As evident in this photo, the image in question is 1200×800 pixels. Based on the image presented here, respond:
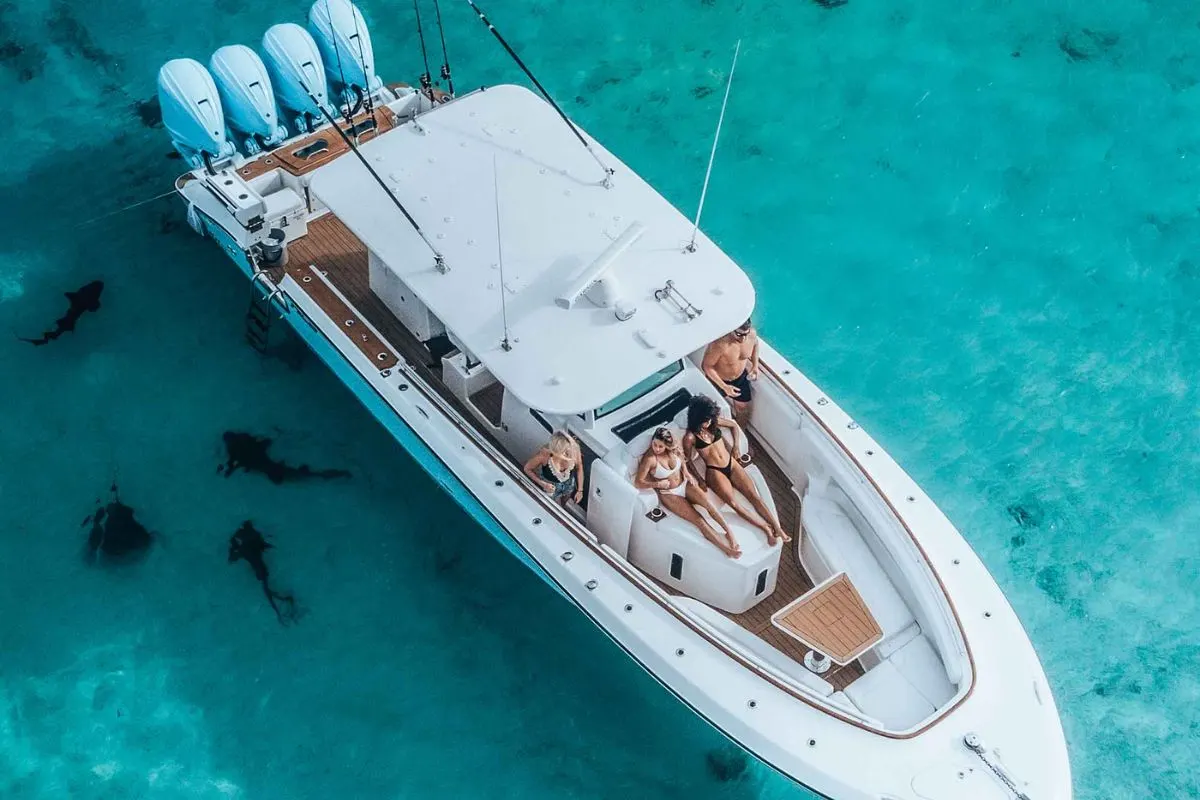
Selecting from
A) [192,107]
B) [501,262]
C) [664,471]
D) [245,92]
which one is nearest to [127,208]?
[192,107]

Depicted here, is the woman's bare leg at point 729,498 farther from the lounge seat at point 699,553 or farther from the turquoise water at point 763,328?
the turquoise water at point 763,328

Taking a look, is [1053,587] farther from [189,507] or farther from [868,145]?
[189,507]

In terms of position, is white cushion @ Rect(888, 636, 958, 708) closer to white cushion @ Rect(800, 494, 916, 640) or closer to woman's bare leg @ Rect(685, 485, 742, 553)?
white cushion @ Rect(800, 494, 916, 640)

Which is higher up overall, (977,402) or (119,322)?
(119,322)

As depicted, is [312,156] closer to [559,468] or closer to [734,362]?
[559,468]

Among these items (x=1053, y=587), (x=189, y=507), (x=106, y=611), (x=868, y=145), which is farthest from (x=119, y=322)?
(x=1053, y=587)

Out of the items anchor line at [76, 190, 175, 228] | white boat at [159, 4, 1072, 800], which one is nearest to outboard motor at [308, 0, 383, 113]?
white boat at [159, 4, 1072, 800]
